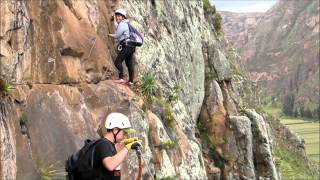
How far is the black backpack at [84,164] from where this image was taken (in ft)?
27.0

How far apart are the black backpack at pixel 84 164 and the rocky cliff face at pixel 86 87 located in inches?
144

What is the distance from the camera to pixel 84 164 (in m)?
8.27

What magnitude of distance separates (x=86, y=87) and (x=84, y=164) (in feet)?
23.6

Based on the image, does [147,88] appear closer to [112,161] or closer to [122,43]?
[122,43]

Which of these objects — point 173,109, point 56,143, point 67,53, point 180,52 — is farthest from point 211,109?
point 56,143

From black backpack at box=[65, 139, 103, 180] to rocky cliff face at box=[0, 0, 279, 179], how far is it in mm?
3649

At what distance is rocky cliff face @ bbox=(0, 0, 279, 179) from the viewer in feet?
42.0

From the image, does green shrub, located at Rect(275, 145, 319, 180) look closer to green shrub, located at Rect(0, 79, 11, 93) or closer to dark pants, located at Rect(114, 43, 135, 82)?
A: dark pants, located at Rect(114, 43, 135, 82)

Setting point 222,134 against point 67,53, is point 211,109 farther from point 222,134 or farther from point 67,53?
point 67,53

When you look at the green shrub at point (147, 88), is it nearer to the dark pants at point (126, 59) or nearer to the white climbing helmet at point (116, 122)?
the dark pants at point (126, 59)

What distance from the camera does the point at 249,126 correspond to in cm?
2720

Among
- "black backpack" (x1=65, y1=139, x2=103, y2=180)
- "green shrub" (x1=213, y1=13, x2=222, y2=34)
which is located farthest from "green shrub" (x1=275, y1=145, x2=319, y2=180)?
"black backpack" (x1=65, y1=139, x2=103, y2=180)

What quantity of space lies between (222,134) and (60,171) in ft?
50.5

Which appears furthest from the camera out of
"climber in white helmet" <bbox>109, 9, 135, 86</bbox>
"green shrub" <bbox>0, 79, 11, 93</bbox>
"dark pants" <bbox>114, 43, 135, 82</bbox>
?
"dark pants" <bbox>114, 43, 135, 82</bbox>
